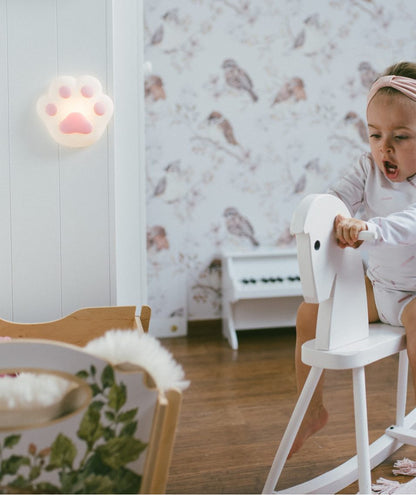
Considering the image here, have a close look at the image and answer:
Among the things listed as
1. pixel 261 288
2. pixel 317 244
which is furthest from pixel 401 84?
pixel 261 288

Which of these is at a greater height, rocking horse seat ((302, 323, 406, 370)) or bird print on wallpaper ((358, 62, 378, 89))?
bird print on wallpaper ((358, 62, 378, 89))

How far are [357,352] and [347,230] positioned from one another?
27 cm

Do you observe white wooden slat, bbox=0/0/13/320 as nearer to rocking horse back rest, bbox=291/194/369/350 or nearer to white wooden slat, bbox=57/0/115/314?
white wooden slat, bbox=57/0/115/314

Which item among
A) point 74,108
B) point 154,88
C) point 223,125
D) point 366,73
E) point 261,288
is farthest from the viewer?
point 366,73

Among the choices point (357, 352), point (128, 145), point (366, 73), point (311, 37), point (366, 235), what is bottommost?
point (357, 352)

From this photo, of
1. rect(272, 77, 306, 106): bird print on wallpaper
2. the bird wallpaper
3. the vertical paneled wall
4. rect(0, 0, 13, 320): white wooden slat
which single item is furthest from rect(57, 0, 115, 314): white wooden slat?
rect(272, 77, 306, 106): bird print on wallpaper

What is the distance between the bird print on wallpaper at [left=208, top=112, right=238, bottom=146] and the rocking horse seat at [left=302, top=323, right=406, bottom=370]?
1.93 metres

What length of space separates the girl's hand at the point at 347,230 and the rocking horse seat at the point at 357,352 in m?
0.23

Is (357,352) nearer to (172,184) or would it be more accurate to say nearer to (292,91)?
(172,184)

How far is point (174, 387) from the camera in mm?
781

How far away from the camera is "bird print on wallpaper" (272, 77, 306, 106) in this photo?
3.12 metres

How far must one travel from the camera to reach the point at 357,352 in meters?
1.19

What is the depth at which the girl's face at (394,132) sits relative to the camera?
4.18ft

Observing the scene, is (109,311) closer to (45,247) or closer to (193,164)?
(45,247)
